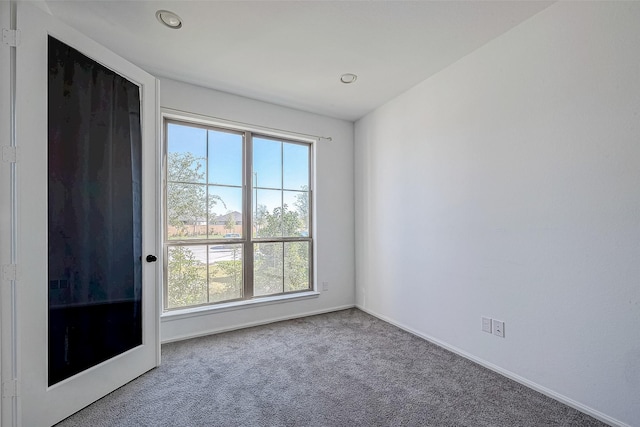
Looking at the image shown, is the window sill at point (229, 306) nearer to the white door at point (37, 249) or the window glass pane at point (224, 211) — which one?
the window glass pane at point (224, 211)

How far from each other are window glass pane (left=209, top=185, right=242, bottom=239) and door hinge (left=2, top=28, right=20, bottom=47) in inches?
68.4

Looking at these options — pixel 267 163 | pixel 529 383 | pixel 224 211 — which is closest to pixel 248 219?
pixel 224 211

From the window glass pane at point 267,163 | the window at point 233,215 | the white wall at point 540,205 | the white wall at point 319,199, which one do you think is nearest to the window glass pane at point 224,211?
the window at point 233,215

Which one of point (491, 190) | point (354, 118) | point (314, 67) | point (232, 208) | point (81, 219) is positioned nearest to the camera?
point (81, 219)

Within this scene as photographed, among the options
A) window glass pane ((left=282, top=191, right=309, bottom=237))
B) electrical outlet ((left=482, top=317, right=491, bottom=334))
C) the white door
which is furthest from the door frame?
electrical outlet ((left=482, top=317, right=491, bottom=334))

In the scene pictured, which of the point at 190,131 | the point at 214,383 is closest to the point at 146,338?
the point at 214,383

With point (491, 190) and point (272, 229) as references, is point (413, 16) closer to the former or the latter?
point (491, 190)

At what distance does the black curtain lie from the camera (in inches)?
64.9

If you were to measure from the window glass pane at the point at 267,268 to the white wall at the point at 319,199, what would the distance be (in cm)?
21

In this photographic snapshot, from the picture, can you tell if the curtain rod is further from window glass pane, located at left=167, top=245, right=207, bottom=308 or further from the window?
window glass pane, located at left=167, top=245, right=207, bottom=308

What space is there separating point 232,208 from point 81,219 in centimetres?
150

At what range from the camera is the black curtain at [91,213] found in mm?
1649

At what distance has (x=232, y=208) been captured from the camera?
3188mm

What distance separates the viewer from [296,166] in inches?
143
